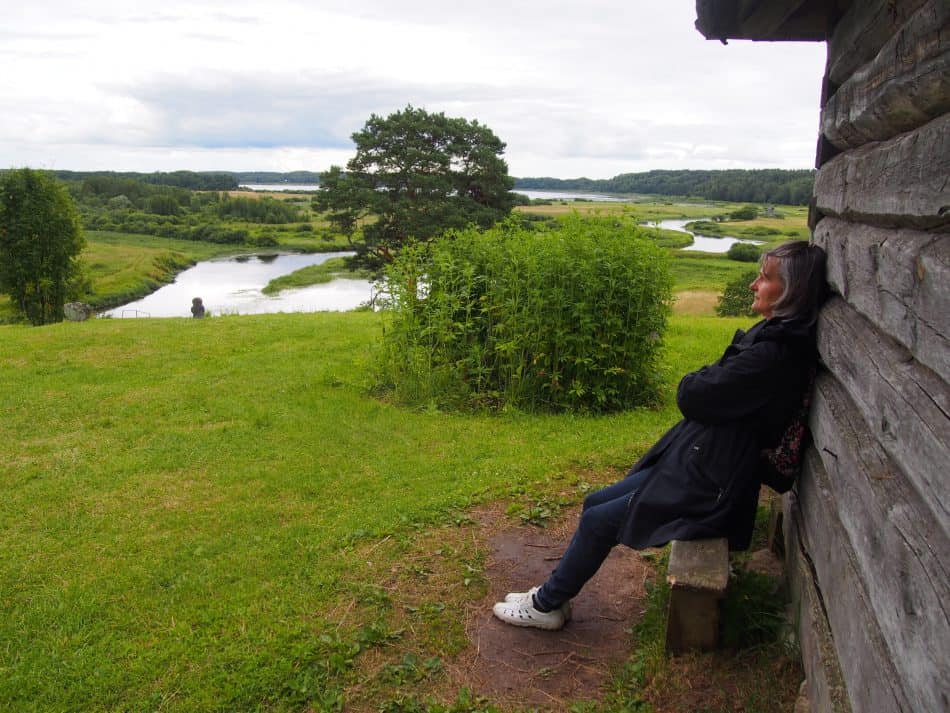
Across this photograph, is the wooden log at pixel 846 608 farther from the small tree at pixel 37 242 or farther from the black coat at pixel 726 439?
the small tree at pixel 37 242

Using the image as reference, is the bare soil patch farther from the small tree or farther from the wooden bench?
the small tree

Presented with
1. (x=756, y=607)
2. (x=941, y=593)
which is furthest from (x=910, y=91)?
(x=756, y=607)

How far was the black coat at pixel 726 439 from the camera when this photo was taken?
3.13m

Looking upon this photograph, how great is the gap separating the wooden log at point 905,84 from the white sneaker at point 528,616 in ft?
8.84

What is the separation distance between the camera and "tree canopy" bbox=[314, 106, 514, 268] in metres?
31.1

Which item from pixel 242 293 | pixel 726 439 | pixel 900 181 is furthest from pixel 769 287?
pixel 242 293

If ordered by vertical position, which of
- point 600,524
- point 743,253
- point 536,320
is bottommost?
point 743,253

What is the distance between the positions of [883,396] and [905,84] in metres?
0.96

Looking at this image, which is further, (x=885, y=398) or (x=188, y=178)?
(x=188, y=178)

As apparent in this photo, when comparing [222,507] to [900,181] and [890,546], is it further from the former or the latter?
[900,181]

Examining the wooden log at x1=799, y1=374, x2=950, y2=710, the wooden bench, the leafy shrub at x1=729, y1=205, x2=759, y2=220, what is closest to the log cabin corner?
the wooden log at x1=799, y1=374, x2=950, y2=710

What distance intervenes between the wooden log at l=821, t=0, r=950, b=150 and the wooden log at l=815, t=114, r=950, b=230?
0.18 ft

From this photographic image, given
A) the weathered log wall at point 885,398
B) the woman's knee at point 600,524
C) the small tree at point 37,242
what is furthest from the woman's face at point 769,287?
the small tree at point 37,242

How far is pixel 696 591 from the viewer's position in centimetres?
318
